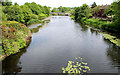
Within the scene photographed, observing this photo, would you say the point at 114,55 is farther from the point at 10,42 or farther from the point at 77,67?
the point at 10,42

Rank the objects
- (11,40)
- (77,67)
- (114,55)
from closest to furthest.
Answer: (77,67), (114,55), (11,40)

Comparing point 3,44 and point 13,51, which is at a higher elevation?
point 3,44

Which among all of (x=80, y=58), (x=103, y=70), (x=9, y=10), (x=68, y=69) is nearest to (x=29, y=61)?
(x=68, y=69)

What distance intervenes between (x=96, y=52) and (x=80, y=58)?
4.17 metres

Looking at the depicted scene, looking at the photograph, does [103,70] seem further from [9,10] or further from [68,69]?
[9,10]

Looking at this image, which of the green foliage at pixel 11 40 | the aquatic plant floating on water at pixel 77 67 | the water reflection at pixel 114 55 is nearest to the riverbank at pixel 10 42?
the green foliage at pixel 11 40

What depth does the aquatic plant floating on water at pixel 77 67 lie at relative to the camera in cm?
1291

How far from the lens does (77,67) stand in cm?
1377

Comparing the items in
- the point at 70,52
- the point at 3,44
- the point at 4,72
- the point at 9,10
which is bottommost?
the point at 4,72

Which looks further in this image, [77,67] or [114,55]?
[114,55]

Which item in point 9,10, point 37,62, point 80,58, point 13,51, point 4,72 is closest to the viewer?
point 4,72

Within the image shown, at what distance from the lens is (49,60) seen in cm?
1573

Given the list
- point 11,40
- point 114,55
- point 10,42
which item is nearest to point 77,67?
point 114,55

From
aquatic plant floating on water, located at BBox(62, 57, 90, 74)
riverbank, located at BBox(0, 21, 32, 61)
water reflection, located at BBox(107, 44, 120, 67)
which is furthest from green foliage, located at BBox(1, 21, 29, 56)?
water reflection, located at BBox(107, 44, 120, 67)
